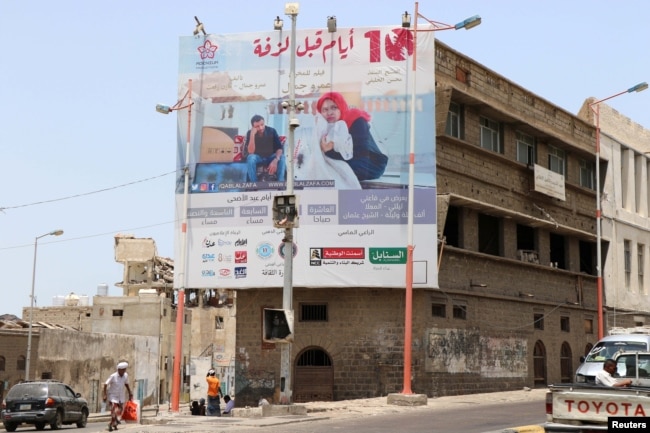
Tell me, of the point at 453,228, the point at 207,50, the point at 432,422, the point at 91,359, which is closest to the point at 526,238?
the point at 453,228

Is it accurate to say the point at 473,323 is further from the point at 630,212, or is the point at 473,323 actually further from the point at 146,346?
the point at 146,346

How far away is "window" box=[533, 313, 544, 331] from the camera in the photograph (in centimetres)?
4006

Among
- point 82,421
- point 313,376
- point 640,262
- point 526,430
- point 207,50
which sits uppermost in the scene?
point 207,50

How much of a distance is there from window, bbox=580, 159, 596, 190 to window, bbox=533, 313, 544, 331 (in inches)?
312

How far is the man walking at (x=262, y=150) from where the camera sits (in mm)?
33156

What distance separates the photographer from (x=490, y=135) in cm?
3816

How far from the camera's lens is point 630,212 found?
49.0 meters

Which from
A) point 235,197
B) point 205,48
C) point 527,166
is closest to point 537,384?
point 527,166

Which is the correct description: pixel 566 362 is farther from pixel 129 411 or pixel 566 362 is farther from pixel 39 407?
pixel 129 411

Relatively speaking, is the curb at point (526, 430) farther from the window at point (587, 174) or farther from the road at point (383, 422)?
the window at point (587, 174)

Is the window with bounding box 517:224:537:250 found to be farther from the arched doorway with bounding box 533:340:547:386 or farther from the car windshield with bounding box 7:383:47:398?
the car windshield with bounding box 7:383:47:398

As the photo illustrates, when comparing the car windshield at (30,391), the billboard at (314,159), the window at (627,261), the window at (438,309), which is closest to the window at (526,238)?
the window at (438,309)

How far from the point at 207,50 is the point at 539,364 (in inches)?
741

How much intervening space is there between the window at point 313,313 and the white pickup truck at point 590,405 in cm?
2003
